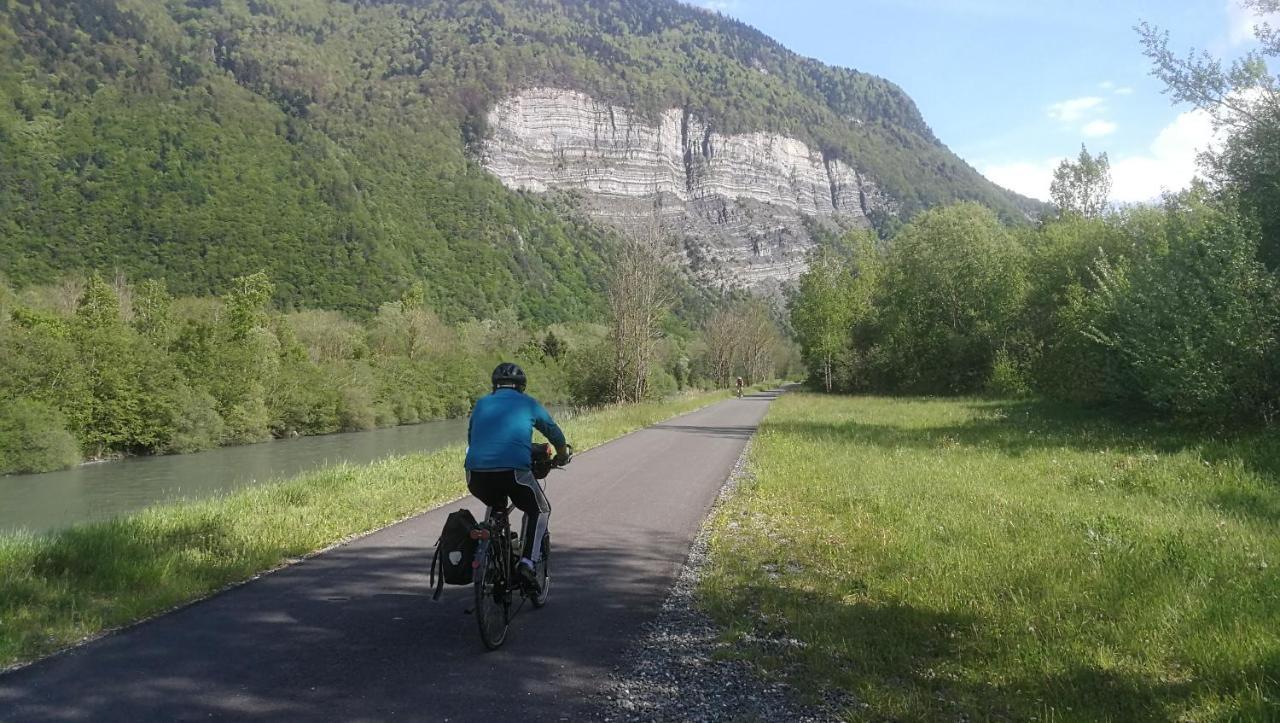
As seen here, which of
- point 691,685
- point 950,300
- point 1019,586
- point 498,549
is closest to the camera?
point 691,685

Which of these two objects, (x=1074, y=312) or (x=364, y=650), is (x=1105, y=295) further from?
(x=364, y=650)

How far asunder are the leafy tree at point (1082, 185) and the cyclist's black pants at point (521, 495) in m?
49.9

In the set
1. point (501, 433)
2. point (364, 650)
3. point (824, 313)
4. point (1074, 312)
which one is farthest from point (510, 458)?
point (824, 313)

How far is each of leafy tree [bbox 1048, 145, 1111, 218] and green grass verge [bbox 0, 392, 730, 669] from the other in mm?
48362

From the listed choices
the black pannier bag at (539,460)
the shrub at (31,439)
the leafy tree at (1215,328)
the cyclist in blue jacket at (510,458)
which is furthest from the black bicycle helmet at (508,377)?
the shrub at (31,439)

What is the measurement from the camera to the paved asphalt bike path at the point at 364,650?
3951 millimetres

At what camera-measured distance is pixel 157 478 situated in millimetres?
26953

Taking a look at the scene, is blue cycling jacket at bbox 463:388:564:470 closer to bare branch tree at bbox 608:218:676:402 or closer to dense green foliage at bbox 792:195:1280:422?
dense green foliage at bbox 792:195:1280:422

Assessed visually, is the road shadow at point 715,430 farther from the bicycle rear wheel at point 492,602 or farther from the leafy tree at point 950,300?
the leafy tree at point 950,300

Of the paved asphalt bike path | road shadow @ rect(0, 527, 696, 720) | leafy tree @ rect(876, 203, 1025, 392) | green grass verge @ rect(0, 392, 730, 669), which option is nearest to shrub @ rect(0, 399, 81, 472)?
green grass verge @ rect(0, 392, 730, 669)

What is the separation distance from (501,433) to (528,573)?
1.08m

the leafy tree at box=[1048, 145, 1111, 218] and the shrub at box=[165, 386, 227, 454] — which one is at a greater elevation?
the leafy tree at box=[1048, 145, 1111, 218]

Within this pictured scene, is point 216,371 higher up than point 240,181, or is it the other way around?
point 240,181

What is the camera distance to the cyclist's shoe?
533 centimetres
